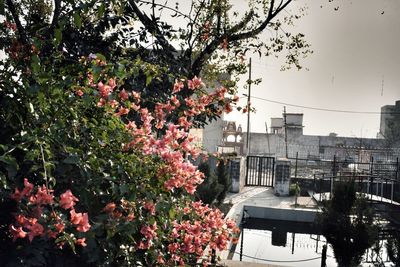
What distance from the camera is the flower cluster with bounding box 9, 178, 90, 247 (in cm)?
182

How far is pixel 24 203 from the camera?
6.79 ft

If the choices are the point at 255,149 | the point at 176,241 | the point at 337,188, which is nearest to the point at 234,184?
the point at 337,188

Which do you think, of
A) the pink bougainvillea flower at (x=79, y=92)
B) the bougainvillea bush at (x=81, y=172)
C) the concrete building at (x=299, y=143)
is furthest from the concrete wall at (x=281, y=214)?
the concrete building at (x=299, y=143)

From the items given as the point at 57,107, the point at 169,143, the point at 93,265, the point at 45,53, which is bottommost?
the point at 93,265

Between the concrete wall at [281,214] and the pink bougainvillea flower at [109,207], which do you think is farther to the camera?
the concrete wall at [281,214]

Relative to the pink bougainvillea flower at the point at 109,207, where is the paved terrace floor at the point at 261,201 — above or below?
below

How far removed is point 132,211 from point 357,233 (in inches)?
287

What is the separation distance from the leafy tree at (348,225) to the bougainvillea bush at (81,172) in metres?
6.61

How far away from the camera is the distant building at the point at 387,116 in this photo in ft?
123

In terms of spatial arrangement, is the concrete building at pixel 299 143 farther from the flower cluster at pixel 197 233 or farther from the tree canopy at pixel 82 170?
the tree canopy at pixel 82 170

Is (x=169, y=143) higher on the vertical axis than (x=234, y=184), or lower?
higher

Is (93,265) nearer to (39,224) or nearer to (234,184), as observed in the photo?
(39,224)

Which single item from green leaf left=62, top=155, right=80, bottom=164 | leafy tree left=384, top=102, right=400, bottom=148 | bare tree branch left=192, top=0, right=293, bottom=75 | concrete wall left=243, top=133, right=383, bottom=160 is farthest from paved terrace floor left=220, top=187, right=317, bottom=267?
leafy tree left=384, top=102, right=400, bottom=148

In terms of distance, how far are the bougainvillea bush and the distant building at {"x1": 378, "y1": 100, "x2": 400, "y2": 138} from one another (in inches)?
1482
